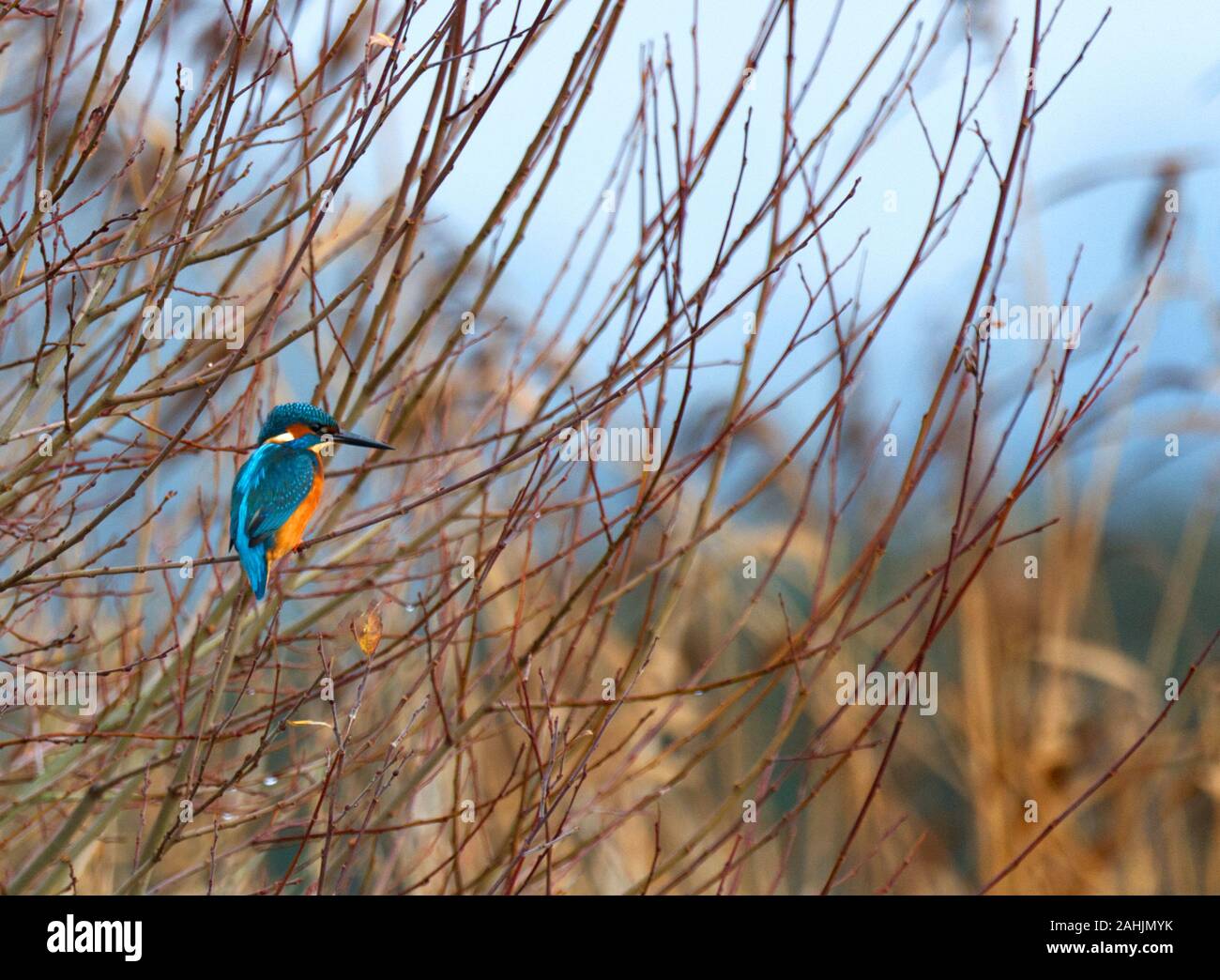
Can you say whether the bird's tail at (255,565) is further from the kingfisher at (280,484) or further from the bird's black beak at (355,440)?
the bird's black beak at (355,440)

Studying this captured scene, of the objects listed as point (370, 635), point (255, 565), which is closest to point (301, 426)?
point (255, 565)

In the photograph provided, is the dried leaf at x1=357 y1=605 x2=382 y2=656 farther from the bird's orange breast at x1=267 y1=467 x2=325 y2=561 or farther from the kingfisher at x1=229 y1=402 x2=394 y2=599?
the bird's orange breast at x1=267 y1=467 x2=325 y2=561

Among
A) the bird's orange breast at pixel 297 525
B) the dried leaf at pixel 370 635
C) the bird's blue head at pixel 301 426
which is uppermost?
the bird's blue head at pixel 301 426

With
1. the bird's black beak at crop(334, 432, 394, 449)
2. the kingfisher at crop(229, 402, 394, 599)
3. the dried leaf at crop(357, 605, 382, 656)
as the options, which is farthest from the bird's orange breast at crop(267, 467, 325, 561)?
the dried leaf at crop(357, 605, 382, 656)

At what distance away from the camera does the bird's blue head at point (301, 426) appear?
2713mm

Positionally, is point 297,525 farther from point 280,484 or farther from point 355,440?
point 355,440

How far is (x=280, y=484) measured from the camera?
274 centimetres

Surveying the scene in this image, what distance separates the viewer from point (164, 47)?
9.73 ft

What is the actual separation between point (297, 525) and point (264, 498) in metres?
0.11

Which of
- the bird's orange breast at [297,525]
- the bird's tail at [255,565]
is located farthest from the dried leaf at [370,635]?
the bird's orange breast at [297,525]

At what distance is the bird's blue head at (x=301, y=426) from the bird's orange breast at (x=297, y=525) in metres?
0.09

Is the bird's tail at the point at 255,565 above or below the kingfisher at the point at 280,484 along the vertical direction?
below

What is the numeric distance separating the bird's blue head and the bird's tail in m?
0.31

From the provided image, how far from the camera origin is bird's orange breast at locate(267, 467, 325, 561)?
2656 mm
